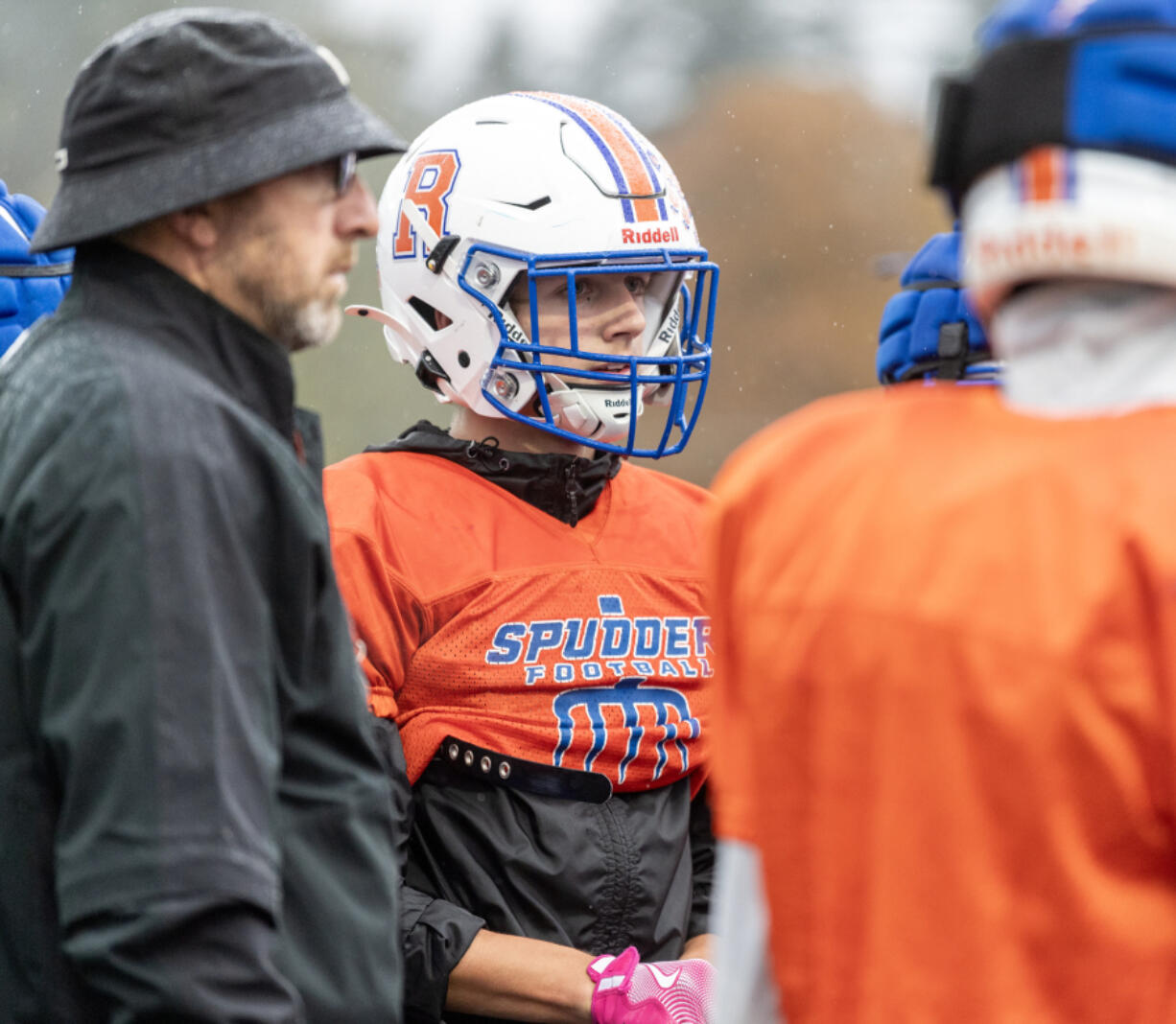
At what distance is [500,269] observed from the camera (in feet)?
5.84

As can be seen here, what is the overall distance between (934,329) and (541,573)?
48 cm

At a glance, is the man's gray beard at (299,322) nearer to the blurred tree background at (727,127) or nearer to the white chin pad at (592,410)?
the white chin pad at (592,410)

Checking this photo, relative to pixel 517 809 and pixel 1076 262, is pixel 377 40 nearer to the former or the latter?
pixel 517 809

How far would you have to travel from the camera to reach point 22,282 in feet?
6.73

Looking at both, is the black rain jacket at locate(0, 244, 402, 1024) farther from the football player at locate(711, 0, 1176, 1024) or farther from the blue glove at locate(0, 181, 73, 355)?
the blue glove at locate(0, 181, 73, 355)

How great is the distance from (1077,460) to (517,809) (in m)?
0.97

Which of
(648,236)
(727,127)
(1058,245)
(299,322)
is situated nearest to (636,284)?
(648,236)

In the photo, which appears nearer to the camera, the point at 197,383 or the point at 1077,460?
the point at 1077,460

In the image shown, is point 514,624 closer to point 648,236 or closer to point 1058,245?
Result: point 648,236

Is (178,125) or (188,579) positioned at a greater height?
(178,125)

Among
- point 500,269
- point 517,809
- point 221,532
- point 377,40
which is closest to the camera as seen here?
point 221,532

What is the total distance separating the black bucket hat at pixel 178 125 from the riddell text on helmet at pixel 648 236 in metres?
0.66

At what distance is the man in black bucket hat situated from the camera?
3.13 ft

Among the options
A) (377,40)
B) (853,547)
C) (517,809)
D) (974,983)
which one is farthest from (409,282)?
(377,40)
